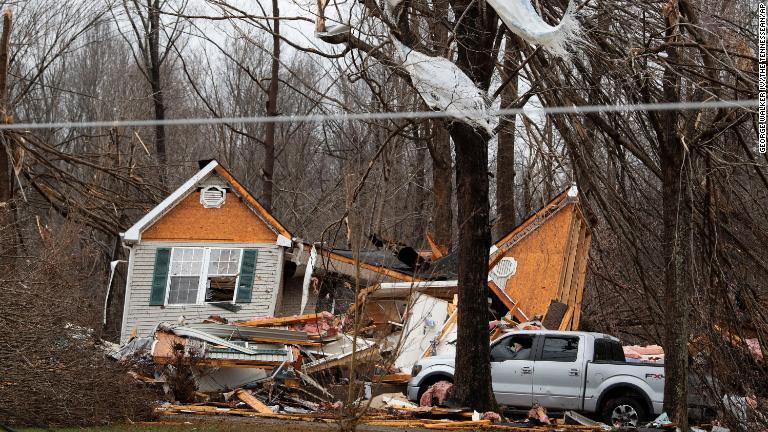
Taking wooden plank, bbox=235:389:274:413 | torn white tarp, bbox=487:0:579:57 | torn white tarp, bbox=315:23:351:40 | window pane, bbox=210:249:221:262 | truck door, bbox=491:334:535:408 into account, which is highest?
torn white tarp, bbox=315:23:351:40

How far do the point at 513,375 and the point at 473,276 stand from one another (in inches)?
140

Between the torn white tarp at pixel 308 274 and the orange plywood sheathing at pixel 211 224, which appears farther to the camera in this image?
the orange plywood sheathing at pixel 211 224

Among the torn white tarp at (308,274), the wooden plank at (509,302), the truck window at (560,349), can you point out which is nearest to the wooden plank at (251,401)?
the truck window at (560,349)

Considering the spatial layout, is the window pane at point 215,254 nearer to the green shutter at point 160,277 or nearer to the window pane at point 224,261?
the window pane at point 224,261

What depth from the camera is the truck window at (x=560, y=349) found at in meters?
16.6

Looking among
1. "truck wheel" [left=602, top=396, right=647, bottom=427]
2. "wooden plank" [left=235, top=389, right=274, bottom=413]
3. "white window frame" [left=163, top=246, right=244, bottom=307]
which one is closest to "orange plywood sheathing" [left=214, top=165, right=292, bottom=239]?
"white window frame" [left=163, top=246, right=244, bottom=307]

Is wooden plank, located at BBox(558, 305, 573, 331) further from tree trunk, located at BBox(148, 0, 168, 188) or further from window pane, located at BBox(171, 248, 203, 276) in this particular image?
tree trunk, located at BBox(148, 0, 168, 188)

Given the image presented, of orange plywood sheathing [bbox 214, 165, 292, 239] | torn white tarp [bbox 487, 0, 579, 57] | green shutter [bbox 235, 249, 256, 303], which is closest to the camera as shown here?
torn white tarp [bbox 487, 0, 579, 57]

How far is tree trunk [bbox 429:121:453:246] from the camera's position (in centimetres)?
2458

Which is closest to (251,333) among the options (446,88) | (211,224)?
(211,224)

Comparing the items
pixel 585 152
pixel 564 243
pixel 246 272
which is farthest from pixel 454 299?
pixel 585 152

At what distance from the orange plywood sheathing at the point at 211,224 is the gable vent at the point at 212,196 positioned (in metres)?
0.09

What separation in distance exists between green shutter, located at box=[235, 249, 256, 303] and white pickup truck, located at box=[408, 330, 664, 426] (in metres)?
7.15

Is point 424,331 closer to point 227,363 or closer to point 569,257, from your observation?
point 569,257
